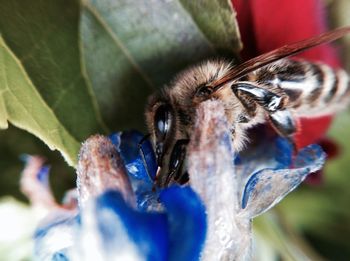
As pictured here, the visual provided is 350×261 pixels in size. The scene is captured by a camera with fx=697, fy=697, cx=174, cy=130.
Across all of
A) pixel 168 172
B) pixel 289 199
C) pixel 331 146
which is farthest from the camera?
pixel 289 199

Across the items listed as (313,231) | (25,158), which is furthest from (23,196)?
(313,231)

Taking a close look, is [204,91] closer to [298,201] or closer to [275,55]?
[275,55]

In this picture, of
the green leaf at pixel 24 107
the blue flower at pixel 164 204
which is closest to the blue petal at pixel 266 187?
the blue flower at pixel 164 204

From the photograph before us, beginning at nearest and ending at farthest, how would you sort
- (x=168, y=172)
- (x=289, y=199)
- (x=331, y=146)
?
(x=168, y=172) < (x=331, y=146) < (x=289, y=199)

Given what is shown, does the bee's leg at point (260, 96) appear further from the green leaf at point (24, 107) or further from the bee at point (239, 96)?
the green leaf at point (24, 107)

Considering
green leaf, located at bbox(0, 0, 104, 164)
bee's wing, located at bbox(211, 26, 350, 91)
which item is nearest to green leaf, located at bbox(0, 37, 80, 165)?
green leaf, located at bbox(0, 0, 104, 164)

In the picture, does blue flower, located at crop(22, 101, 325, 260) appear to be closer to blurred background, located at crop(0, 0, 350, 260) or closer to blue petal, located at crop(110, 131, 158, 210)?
blue petal, located at crop(110, 131, 158, 210)

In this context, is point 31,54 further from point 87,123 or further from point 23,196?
point 23,196
